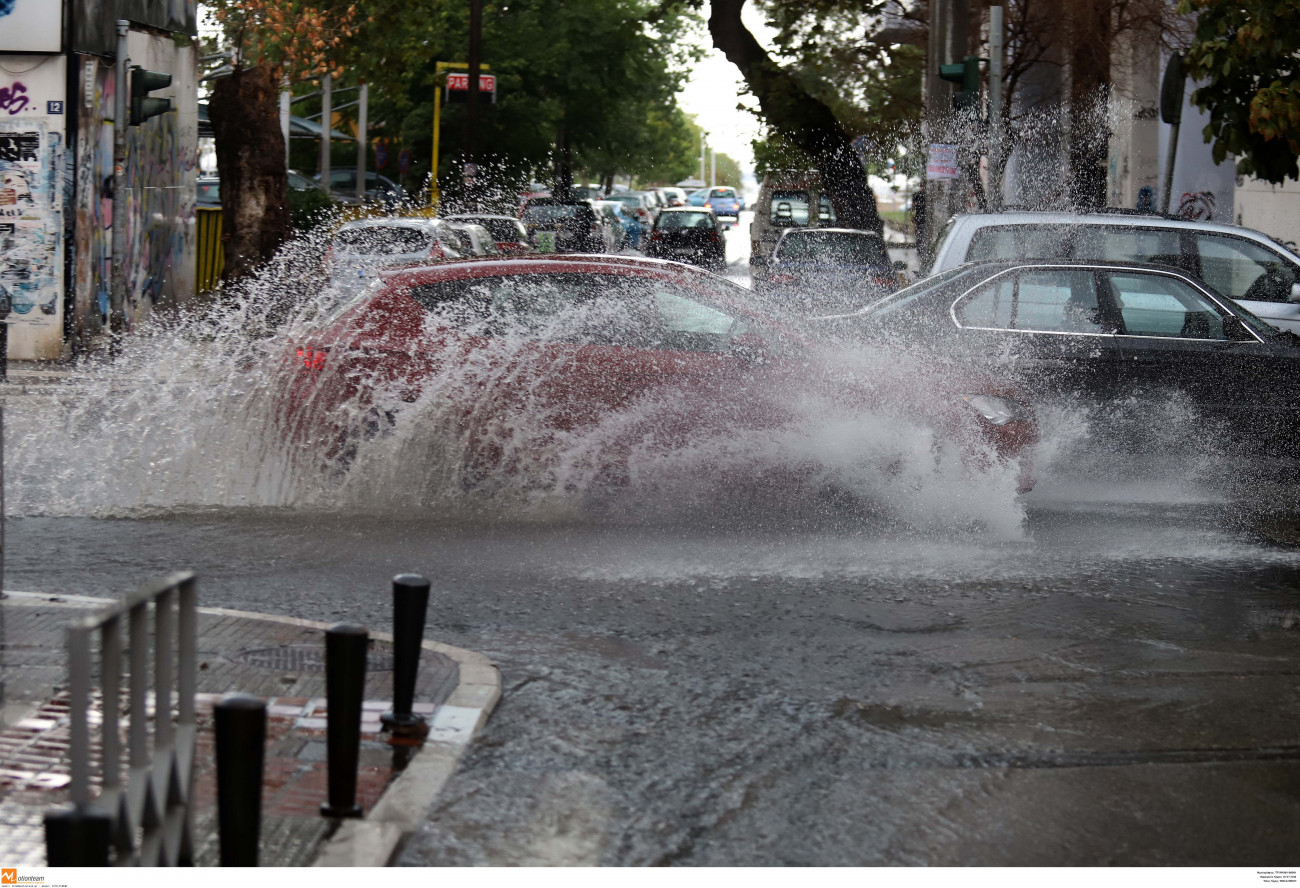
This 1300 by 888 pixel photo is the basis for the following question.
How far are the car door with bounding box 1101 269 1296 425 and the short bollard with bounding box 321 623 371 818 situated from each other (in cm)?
721

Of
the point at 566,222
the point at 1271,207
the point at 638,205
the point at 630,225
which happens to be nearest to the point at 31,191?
the point at 566,222

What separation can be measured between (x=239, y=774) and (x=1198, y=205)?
77.0ft

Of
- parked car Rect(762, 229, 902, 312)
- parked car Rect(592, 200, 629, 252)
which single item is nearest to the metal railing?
parked car Rect(762, 229, 902, 312)

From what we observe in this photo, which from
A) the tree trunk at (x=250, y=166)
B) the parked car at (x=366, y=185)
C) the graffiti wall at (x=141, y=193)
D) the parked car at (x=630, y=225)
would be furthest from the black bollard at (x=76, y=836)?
the parked car at (x=366, y=185)

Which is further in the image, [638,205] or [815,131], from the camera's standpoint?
[638,205]

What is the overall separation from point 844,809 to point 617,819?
0.66m

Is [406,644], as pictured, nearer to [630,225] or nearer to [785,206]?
[785,206]

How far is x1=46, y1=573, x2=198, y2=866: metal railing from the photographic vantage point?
2936 mm

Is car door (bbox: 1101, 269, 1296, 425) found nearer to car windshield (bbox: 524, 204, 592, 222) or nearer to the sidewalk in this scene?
the sidewalk

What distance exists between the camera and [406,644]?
17.0ft

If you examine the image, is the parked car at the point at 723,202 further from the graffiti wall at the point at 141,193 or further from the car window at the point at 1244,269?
the car window at the point at 1244,269

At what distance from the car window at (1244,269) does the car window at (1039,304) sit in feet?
7.75

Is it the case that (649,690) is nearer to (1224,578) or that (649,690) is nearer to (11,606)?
(11,606)

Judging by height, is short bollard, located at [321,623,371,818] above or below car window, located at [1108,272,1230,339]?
below
